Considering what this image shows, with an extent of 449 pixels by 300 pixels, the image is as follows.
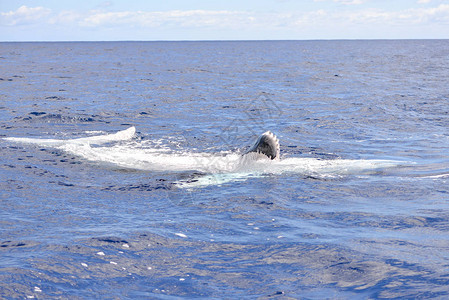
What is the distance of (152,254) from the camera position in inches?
288

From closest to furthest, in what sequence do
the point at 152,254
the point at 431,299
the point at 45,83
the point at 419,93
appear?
the point at 431,299
the point at 152,254
the point at 419,93
the point at 45,83

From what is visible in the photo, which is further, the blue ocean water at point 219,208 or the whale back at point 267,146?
the whale back at point 267,146

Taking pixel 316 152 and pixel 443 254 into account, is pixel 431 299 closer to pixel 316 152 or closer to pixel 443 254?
pixel 443 254

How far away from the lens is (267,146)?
43.2 feet

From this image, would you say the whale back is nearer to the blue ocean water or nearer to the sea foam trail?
the sea foam trail

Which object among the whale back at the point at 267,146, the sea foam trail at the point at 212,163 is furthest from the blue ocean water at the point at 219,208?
the whale back at the point at 267,146

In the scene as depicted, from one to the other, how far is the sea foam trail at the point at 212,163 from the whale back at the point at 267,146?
0.14m

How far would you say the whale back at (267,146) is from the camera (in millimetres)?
13164

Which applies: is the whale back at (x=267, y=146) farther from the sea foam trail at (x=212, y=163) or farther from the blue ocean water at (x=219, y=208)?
the blue ocean water at (x=219, y=208)

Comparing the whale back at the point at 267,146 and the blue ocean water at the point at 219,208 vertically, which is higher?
the whale back at the point at 267,146

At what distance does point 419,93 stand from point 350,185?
22.8m

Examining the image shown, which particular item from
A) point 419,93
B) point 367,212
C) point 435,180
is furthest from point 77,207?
point 419,93

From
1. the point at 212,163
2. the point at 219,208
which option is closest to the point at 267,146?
the point at 212,163

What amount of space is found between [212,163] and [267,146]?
4.92 feet
